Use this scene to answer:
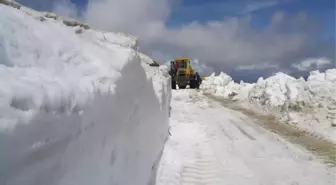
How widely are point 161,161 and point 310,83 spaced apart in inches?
328

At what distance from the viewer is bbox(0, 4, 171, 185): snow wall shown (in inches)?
64.2

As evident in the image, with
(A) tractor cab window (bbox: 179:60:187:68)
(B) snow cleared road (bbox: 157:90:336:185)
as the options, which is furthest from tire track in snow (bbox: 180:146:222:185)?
(A) tractor cab window (bbox: 179:60:187:68)

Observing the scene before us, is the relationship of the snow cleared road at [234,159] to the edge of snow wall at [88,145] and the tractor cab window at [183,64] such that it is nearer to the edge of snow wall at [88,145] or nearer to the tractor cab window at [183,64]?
the edge of snow wall at [88,145]

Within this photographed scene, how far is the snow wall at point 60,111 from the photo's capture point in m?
1.63

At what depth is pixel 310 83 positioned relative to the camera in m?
12.5

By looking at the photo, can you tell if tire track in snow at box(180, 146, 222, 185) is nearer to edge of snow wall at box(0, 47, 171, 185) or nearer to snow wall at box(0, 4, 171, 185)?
edge of snow wall at box(0, 47, 171, 185)

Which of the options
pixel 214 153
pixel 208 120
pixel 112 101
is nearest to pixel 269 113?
pixel 208 120

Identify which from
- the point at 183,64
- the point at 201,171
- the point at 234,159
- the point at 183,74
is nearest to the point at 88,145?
the point at 201,171

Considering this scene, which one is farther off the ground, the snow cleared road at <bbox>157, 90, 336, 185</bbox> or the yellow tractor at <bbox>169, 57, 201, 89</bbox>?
the yellow tractor at <bbox>169, 57, 201, 89</bbox>

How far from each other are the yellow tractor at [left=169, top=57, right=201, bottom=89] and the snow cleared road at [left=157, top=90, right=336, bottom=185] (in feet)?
50.1

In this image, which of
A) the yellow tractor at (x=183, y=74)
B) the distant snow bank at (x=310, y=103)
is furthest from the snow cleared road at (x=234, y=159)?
the yellow tractor at (x=183, y=74)

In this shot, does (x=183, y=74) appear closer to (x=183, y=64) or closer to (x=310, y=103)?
(x=183, y=64)

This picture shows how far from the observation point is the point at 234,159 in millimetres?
6867

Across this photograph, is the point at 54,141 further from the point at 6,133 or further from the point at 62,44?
the point at 62,44
